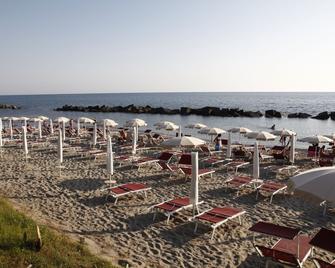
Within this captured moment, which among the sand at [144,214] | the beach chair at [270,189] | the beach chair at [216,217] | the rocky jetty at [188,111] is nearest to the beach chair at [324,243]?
the sand at [144,214]

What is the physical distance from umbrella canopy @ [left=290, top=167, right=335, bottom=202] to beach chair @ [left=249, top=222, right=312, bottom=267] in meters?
1.17

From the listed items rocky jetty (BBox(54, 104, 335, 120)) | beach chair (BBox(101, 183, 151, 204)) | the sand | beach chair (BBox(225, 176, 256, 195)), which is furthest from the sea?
beach chair (BBox(101, 183, 151, 204))

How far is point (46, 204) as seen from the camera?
9398 millimetres

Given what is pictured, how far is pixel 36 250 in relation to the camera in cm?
597

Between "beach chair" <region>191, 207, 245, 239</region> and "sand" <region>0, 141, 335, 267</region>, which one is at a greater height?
"beach chair" <region>191, 207, 245, 239</region>

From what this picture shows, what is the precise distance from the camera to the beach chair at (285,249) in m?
5.80

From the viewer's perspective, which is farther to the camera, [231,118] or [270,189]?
[231,118]

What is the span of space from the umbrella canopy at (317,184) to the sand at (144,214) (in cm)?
186

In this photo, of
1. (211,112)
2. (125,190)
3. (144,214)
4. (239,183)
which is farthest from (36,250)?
(211,112)

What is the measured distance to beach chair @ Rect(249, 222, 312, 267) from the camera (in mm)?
5805

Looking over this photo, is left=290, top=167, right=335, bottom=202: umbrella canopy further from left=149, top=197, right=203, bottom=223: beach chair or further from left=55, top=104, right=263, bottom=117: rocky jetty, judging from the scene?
left=55, top=104, right=263, bottom=117: rocky jetty

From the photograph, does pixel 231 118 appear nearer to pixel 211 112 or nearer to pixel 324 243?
pixel 211 112

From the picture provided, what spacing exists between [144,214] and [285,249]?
361 cm

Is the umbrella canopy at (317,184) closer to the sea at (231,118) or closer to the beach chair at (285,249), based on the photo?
the beach chair at (285,249)
